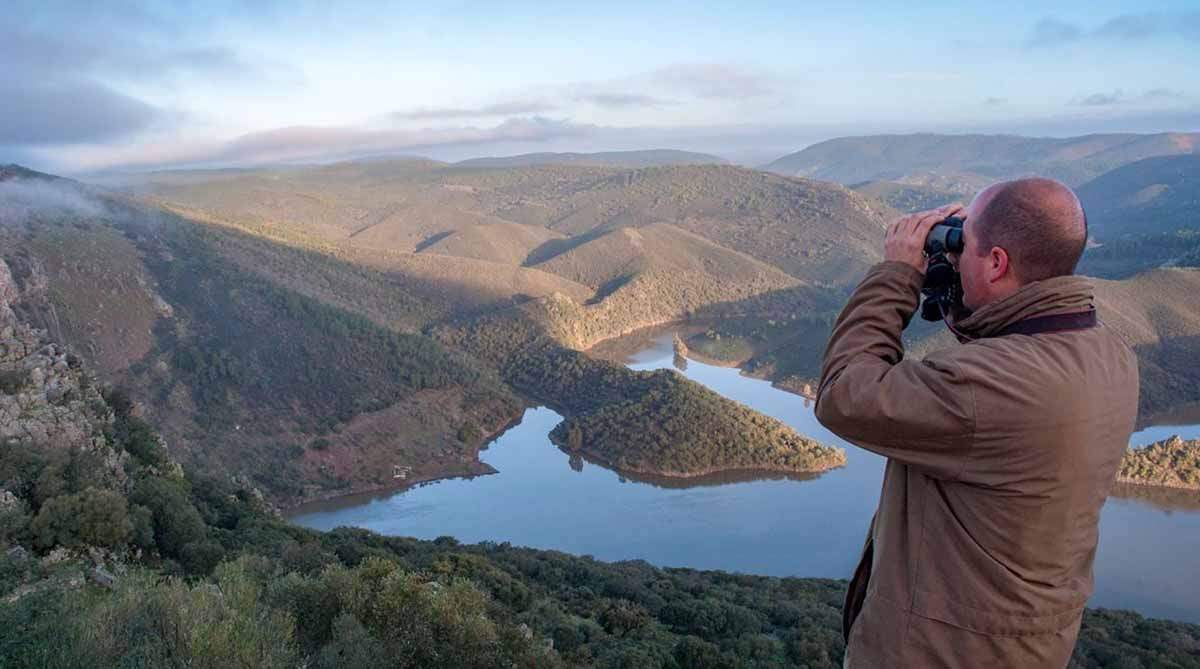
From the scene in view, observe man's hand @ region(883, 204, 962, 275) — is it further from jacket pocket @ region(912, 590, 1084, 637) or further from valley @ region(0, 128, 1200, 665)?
valley @ region(0, 128, 1200, 665)

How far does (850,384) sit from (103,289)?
42048 millimetres

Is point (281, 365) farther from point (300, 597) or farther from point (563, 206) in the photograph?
point (563, 206)

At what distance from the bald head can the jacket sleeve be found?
203mm

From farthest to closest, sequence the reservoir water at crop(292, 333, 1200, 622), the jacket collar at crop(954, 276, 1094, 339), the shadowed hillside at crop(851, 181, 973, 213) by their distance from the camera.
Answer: the shadowed hillside at crop(851, 181, 973, 213) → the reservoir water at crop(292, 333, 1200, 622) → the jacket collar at crop(954, 276, 1094, 339)

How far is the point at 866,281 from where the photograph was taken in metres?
1.90

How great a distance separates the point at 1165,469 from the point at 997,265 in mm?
41680

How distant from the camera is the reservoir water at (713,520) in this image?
28.8m

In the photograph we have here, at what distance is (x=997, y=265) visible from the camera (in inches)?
69.4

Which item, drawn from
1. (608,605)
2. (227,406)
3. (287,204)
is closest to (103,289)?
(227,406)

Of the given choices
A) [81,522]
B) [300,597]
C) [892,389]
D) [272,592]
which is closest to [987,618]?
[892,389]

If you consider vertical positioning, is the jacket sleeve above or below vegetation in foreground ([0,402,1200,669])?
above

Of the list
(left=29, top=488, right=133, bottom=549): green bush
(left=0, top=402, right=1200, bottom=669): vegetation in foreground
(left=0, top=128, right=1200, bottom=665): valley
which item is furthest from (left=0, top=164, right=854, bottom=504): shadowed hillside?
(left=29, top=488, right=133, bottom=549): green bush

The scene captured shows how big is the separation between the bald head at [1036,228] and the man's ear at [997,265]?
11 millimetres

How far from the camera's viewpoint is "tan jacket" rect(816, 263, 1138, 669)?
1.58 metres
